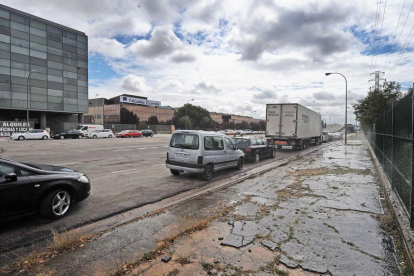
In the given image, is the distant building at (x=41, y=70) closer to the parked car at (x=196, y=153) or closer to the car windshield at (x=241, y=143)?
the car windshield at (x=241, y=143)

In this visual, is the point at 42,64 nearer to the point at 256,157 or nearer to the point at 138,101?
the point at 256,157

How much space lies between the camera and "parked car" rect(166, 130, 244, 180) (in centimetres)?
830

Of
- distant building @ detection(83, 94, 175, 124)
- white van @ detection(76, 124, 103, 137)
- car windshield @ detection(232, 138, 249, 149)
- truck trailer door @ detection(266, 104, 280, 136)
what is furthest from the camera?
distant building @ detection(83, 94, 175, 124)

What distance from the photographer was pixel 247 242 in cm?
382

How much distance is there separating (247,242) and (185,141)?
5.15 meters

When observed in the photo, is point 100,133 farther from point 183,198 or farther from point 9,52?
point 183,198

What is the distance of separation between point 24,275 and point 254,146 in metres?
11.5

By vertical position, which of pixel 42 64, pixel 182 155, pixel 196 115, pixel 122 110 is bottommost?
pixel 182 155

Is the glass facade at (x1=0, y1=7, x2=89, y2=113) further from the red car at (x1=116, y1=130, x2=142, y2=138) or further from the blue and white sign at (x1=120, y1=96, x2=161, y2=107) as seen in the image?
the blue and white sign at (x1=120, y1=96, x2=161, y2=107)

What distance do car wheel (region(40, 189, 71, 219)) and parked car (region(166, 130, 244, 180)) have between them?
403cm

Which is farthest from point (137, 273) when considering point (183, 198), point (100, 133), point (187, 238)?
point (100, 133)

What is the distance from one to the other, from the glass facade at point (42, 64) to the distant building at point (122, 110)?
3489 cm

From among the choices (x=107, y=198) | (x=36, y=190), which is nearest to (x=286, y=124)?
(x=107, y=198)

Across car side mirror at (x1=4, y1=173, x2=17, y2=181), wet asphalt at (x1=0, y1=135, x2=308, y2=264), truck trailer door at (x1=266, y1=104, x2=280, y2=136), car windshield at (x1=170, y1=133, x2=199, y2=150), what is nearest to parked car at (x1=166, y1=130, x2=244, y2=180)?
car windshield at (x1=170, y1=133, x2=199, y2=150)
